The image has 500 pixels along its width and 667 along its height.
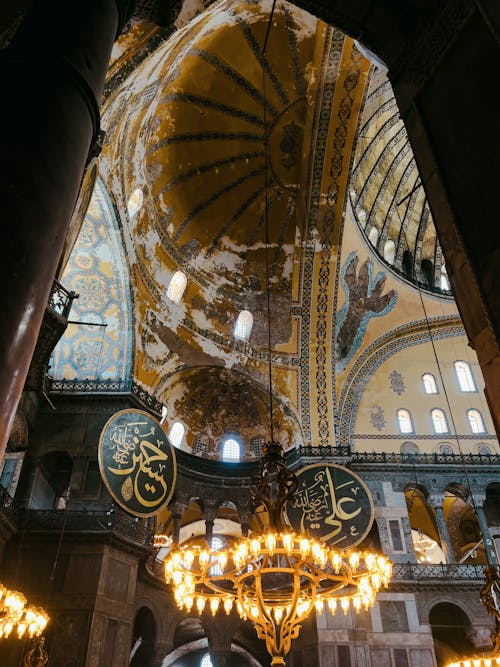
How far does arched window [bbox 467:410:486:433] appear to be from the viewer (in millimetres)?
13094

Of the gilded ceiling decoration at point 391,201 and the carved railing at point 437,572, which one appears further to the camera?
the gilded ceiling decoration at point 391,201

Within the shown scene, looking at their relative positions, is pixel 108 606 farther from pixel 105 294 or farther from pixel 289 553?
pixel 105 294

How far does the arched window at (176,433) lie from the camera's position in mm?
12639

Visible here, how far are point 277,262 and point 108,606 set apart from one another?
8.57 metres

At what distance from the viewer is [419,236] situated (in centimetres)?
1577

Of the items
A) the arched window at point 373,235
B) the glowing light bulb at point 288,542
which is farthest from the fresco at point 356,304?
the glowing light bulb at point 288,542

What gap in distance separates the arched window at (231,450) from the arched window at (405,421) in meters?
4.10

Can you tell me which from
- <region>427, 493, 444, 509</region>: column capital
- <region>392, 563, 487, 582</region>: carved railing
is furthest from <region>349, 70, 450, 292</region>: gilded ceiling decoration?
<region>392, 563, 487, 582</region>: carved railing

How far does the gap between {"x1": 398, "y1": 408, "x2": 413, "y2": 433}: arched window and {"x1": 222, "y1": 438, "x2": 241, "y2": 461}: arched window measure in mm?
4097

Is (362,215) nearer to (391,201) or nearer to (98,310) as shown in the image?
(391,201)

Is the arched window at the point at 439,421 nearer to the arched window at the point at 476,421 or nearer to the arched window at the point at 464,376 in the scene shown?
the arched window at the point at 476,421

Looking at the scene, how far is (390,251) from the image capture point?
49.7 ft

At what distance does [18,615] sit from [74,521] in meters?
2.25

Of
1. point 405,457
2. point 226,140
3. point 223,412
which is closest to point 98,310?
point 223,412
